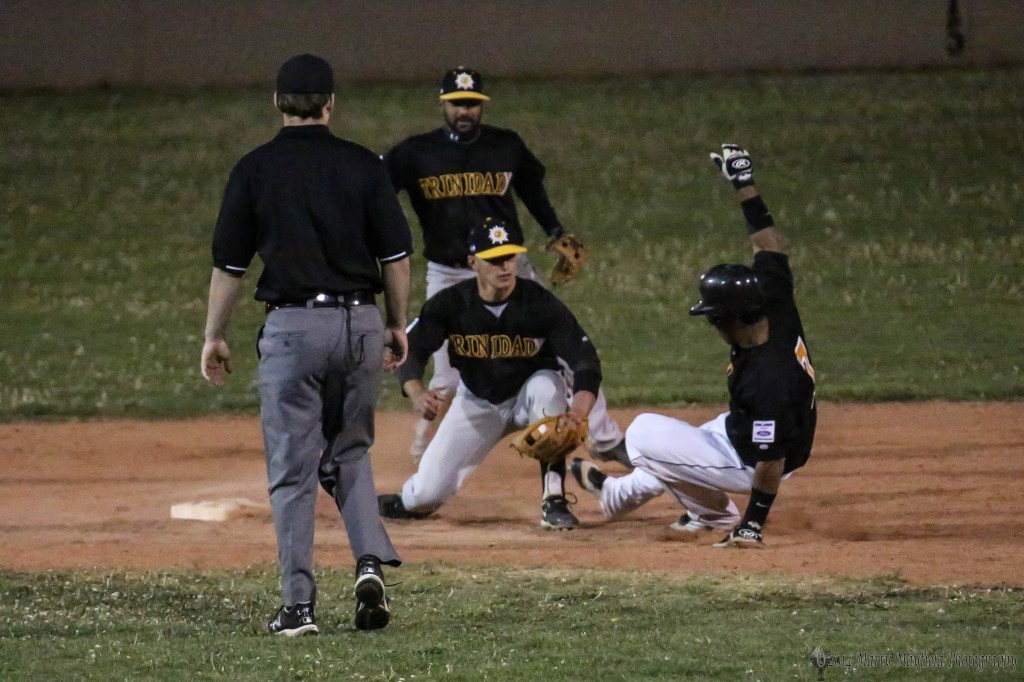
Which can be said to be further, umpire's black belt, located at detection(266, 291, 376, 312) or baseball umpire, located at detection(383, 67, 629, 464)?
baseball umpire, located at detection(383, 67, 629, 464)

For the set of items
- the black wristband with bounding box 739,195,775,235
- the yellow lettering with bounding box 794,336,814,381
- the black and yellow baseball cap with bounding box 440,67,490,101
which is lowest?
the yellow lettering with bounding box 794,336,814,381

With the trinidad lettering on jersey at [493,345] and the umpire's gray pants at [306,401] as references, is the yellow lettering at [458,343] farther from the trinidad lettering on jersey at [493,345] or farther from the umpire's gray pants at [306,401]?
the umpire's gray pants at [306,401]

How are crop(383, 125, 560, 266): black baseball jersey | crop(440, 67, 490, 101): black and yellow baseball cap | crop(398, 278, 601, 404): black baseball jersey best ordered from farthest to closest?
crop(383, 125, 560, 266): black baseball jersey, crop(440, 67, 490, 101): black and yellow baseball cap, crop(398, 278, 601, 404): black baseball jersey

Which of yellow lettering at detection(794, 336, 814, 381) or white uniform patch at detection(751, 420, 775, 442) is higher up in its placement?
yellow lettering at detection(794, 336, 814, 381)

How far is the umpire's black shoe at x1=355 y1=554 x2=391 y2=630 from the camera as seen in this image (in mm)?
5414

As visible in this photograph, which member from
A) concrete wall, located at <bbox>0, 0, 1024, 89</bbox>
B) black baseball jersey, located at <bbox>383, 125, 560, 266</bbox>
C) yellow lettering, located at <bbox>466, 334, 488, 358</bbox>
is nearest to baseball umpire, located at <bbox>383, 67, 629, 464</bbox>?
black baseball jersey, located at <bbox>383, 125, 560, 266</bbox>

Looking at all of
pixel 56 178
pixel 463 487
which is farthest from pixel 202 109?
pixel 463 487

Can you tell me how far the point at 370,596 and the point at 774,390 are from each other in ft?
7.15

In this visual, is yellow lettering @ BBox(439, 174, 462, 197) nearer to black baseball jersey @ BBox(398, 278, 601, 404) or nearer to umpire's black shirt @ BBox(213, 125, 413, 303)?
black baseball jersey @ BBox(398, 278, 601, 404)

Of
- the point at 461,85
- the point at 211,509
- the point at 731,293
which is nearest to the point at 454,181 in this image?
the point at 461,85

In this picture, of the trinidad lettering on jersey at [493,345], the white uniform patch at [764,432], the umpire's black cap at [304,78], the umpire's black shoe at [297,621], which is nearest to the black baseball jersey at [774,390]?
the white uniform patch at [764,432]

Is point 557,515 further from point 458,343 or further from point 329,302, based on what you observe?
point 329,302

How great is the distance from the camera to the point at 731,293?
6.73 m

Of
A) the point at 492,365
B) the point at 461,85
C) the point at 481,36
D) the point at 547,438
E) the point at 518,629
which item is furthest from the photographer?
the point at 481,36
